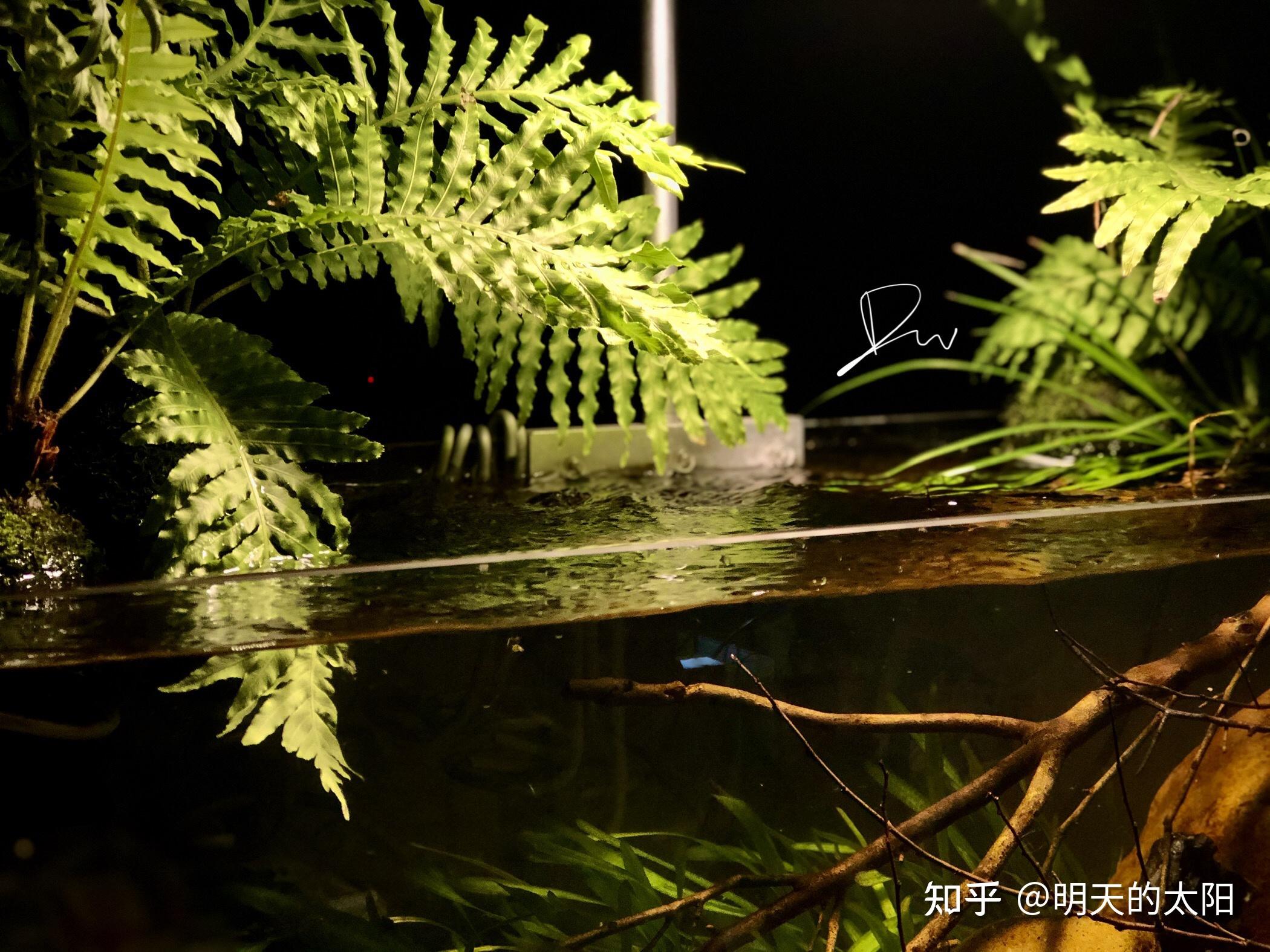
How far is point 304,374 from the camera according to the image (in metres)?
2.21

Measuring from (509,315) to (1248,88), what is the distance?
2.79m

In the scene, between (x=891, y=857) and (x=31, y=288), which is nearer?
(x=891, y=857)

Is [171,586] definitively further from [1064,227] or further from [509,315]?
[1064,227]

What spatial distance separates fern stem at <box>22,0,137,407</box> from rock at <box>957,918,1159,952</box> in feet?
5.94

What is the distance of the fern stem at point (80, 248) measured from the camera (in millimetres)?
1517

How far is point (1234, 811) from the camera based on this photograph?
1776 mm

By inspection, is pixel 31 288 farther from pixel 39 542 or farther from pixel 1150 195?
pixel 1150 195

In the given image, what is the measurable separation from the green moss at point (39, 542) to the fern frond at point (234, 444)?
0.15m

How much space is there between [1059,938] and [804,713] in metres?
0.56

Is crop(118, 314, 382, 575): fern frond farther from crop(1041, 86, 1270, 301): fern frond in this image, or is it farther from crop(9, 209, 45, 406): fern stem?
crop(1041, 86, 1270, 301): fern frond

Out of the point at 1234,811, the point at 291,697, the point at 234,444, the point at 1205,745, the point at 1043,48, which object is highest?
the point at 1043,48

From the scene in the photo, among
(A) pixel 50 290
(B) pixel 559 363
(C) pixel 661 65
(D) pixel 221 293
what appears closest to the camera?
(A) pixel 50 290

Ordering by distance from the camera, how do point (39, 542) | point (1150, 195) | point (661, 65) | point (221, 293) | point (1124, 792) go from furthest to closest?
point (661, 65) < point (1150, 195) < point (221, 293) < point (39, 542) < point (1124, 792)

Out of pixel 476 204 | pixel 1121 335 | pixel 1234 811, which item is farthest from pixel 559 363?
pixel 1121 335
